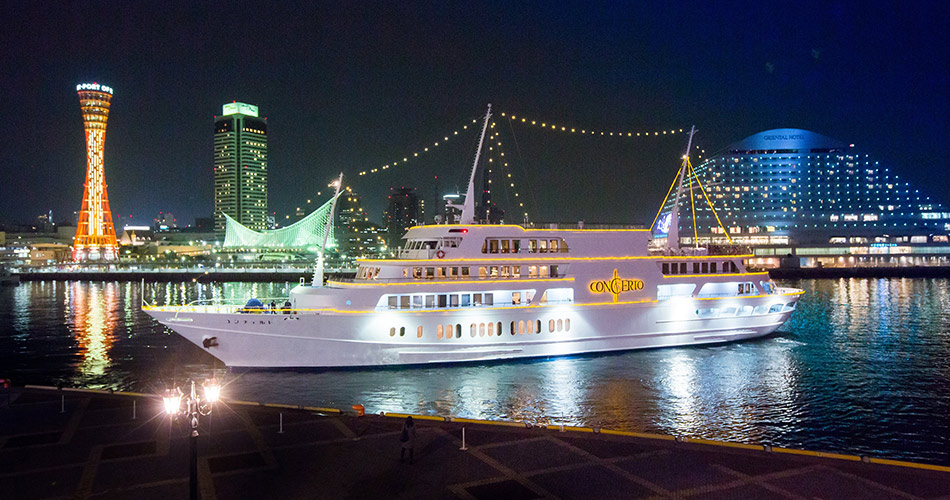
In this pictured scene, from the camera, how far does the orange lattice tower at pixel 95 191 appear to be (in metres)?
124

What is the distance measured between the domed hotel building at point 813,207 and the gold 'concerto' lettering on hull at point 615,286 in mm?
86863

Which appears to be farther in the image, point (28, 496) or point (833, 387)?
point (833, 387)

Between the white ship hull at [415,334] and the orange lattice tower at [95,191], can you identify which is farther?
the orange lattice tower at [95,191]

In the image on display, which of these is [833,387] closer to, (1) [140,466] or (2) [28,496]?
(1) [140,466]

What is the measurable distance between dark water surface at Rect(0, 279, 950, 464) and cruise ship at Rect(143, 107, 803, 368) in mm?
858

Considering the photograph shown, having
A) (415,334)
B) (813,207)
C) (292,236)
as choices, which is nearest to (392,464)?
(415,334)

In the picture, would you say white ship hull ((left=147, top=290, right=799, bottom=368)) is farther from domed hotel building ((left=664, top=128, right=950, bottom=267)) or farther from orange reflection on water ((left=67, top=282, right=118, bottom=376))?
domed hotel building ((left=664, top=128, right=950, bottom=267))

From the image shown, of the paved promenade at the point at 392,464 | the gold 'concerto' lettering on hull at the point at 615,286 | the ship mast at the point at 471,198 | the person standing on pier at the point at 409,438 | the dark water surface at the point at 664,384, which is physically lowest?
the dark water surface at the point at 664,384

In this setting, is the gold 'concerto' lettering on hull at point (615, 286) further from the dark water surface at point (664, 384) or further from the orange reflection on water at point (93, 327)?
the orange reflection on water at point (93, 327)

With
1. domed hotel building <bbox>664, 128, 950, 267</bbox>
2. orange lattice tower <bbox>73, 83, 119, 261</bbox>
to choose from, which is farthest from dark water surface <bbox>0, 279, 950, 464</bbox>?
orange lattice tower <bbox>73, 83, 119, 261</bbox>

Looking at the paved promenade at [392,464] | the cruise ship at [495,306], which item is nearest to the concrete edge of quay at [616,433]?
the paved promenade at [392,464]

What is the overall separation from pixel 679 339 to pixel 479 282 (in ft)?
34.6

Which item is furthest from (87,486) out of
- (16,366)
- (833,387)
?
(833,387)

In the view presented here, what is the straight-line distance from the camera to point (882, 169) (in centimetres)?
11181
